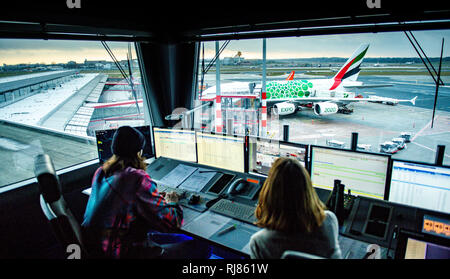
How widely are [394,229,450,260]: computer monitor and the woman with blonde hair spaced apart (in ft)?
0.99

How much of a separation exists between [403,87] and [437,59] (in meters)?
1.59

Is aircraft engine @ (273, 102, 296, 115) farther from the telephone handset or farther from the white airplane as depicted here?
the telephone handset

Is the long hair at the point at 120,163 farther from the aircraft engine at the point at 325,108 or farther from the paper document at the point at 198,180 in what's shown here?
the aircraft engine at the point at 325,108

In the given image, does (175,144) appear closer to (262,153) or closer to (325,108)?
(262,153)

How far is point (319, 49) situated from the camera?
3307mm

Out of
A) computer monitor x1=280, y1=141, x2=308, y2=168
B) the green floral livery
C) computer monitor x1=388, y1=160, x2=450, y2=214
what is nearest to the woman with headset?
computer monitor x1=280, y1=141, x2=308, y2=168

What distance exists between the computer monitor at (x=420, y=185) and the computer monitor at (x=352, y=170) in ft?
0.21

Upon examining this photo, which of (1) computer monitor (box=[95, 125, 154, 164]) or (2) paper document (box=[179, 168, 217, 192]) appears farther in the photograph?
(1) computer monitor (box=[95, 125, 154, 164])

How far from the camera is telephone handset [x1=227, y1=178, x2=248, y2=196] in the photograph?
230 cm

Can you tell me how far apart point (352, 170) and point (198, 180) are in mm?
1331

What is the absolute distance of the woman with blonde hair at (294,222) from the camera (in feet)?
3.76

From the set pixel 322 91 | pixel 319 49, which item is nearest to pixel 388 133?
pixel 319 49

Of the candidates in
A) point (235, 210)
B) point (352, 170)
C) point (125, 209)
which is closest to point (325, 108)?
point (352, 170)

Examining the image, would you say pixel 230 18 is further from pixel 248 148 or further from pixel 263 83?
pixel 248 148
